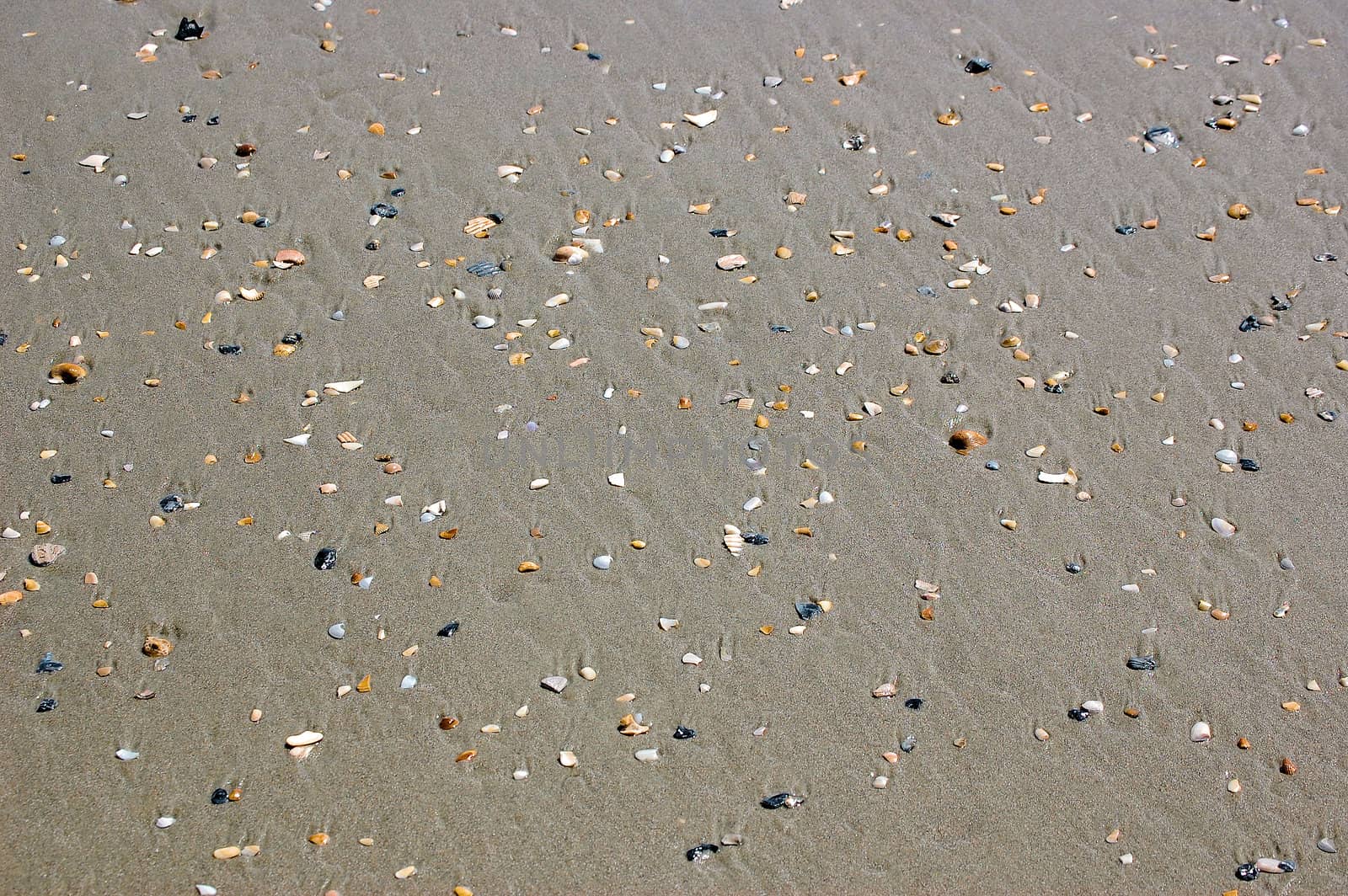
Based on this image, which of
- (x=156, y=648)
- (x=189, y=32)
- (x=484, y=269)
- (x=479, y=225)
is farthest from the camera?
(x=189, y=32)

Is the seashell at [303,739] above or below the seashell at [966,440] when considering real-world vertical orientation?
below

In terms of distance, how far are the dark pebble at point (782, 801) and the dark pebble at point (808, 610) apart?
2.06 ft

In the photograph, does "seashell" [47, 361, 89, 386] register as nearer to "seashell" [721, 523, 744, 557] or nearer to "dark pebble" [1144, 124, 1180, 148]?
"seashell" [721, 523, 744, 557]

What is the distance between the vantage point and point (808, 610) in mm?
3678

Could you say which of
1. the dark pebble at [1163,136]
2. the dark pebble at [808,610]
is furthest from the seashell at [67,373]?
the dark pebble at [1163,136]

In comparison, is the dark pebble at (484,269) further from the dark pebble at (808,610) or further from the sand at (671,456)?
the dark pebble at (808,610)

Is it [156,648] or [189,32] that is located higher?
[189,32]

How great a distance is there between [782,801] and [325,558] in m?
1.77

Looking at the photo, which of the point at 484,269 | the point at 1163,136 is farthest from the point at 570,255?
the point at 1163,136

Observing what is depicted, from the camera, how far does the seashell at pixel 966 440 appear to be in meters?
4.18

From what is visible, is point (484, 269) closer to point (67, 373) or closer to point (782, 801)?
point (67, 373)

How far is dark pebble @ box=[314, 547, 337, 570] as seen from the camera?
378cm

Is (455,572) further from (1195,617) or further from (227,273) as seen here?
(1195,617)

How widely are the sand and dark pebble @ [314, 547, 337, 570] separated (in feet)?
0.09
